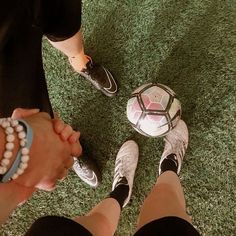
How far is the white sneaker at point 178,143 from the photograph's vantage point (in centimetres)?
131

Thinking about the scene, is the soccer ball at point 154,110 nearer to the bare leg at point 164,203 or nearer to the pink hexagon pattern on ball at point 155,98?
the pink hexagon pattern on ball at point 155,98

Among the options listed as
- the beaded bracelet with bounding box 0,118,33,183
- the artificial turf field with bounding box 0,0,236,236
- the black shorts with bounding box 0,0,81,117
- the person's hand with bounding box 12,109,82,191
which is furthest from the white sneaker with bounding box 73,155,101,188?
the beaded bracelet with bounding box 0,118,33,183

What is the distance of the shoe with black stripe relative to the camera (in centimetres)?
140

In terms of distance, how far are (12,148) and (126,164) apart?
74 cm

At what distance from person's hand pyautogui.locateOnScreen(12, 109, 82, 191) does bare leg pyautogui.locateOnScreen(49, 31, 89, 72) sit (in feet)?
1.26

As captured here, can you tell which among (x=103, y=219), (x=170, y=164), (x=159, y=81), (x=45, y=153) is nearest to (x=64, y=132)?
(x=45, y=153)

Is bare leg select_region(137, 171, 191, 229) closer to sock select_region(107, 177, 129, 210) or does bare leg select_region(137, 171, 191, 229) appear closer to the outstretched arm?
sock select_region(107, 177, 129, 210)

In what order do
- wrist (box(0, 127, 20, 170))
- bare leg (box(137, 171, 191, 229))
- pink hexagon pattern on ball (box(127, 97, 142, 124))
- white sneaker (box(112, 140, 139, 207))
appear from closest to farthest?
wrist (box(0, 127, 20, 170))
bare leg (box(137, 171, 191, 229))
pink hexagon pattern on ball (box(127, 97, 142, 124))
white sneaker (box(112, 140, 139, 207))

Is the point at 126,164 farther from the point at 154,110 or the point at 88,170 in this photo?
the point at 154,110

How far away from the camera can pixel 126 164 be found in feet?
4.42

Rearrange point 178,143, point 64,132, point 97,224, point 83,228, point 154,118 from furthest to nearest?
point 178,143 < point 154,118 < point 97,224 < point 83,228 < point 64,132

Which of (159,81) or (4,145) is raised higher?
(4,145)

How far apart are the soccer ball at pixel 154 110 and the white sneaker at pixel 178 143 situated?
0.25 feet

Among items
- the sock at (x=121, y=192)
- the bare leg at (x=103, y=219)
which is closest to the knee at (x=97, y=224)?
the bare leg at (x=103, y=219)
